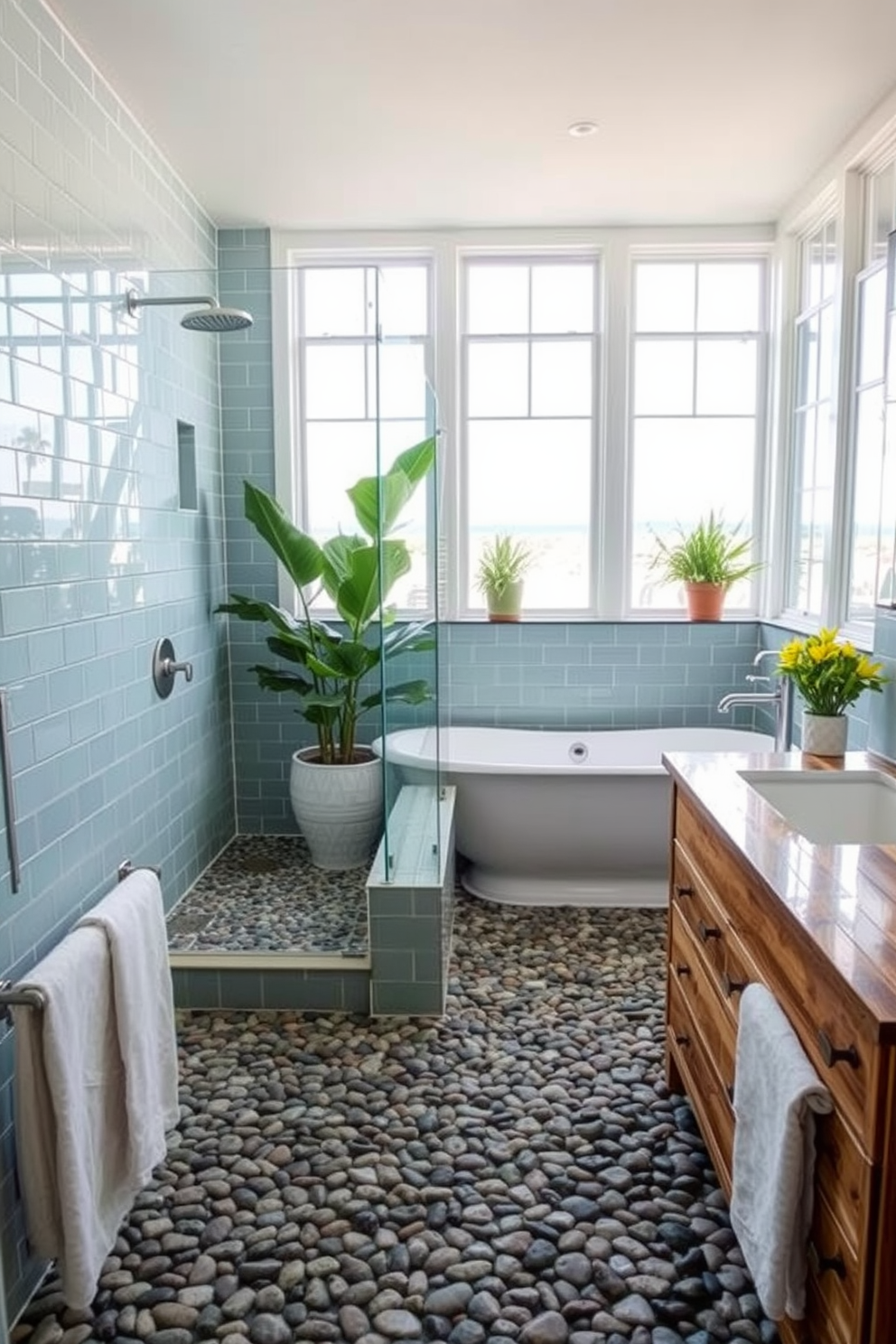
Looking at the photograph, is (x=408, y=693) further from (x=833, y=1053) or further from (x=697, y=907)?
(x=833, y=1053)

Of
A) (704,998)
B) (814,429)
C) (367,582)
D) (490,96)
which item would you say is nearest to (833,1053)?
(704,998)

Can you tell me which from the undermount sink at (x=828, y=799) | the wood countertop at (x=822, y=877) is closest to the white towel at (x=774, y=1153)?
the wood countertop at (x=822, y=877)

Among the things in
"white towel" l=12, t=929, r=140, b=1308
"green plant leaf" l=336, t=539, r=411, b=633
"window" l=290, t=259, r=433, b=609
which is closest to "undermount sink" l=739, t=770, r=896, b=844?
"white towel" l=12, t=929, r=140, b=1308

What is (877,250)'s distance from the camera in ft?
10.6

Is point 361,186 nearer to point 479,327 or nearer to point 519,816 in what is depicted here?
point 479,327

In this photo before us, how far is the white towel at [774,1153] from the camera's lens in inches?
50.7

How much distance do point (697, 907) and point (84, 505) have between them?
1938 millimetres

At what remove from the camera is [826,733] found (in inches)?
96.0

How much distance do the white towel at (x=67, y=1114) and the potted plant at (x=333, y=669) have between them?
1963 mm

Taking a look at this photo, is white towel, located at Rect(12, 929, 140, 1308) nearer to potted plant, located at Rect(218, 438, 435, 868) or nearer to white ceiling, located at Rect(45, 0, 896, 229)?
potted plant, located at Rect(218, 438, 435, 868)

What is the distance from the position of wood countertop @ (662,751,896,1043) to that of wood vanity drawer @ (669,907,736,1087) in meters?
0.36

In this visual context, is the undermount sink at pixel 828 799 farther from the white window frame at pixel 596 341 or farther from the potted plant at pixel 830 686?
the white window frame at pixel 596 341

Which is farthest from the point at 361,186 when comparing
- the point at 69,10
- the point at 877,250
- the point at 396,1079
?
the point at 396,1079

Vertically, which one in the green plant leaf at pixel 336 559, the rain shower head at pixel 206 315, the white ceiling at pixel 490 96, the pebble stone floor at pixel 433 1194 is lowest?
the pebble stone floor at pixel 433 1194
